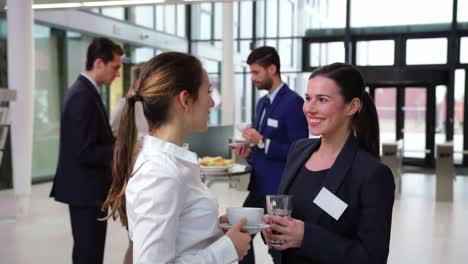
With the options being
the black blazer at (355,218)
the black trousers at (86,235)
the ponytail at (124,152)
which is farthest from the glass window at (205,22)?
the ponytail at (124,152)

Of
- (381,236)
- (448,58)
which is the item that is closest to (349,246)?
(381,236)

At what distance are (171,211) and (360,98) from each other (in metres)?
0.86

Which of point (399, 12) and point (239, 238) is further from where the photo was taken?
point (399, 12)

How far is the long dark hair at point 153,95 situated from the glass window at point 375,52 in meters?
11.8

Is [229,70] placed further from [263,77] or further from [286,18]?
[263,77]

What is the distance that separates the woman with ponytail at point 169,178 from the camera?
1.20 metres

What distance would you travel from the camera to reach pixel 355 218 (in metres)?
1.62

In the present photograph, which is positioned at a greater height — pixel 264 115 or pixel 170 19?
pixel 170 19

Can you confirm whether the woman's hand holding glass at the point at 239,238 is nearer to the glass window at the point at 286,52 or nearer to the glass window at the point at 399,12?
the glass window at the point at 399,12

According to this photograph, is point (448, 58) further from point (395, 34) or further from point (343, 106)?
point (343, 106)

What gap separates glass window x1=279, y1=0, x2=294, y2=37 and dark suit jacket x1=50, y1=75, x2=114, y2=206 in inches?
491

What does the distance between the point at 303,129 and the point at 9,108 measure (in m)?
4.66

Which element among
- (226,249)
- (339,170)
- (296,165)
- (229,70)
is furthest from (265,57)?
(229,70)

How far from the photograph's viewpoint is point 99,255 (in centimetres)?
272
